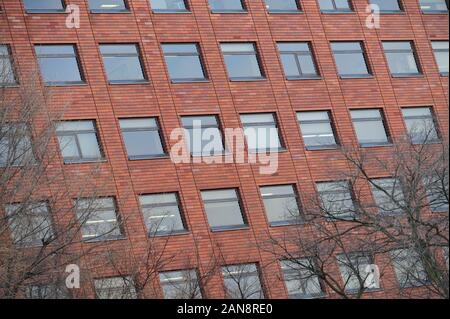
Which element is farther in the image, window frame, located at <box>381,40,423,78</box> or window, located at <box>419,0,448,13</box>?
window, located at <box>419,0,448,13</box>

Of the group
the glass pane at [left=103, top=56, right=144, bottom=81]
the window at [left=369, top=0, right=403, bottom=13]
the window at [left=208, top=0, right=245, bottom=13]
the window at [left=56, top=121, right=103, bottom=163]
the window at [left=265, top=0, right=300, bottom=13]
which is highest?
the window at [left=369, top=0, right=403, bottom=13]

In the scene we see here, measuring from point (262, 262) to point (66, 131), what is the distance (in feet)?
25.6

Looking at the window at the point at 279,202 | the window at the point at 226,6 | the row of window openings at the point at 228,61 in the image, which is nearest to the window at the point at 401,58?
the row of window openings at the point at 228,61

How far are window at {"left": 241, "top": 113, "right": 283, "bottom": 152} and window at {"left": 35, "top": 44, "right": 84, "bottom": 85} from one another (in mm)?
6161

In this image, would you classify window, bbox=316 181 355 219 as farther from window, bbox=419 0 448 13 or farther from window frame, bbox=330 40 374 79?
window, bbox=419 0 448 13

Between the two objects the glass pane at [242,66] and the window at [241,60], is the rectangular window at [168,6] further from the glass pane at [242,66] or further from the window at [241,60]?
the glass pane at [242,66]

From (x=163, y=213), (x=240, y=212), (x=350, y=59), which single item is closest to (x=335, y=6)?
(x=350, y=59)

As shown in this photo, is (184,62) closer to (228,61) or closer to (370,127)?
(228,61)

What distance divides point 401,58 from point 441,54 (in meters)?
1.83

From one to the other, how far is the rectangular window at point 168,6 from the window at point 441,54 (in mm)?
10706

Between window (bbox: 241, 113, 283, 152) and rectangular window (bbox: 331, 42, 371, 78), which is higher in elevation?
rectangular window (bbox: 331, 42, 371, 78)

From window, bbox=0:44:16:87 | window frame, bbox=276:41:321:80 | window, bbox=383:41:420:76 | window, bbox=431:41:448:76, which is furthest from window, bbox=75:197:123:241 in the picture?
window, bbox=431:41:448:76

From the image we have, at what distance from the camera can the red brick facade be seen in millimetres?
36062

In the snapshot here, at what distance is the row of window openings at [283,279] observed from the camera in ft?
102
